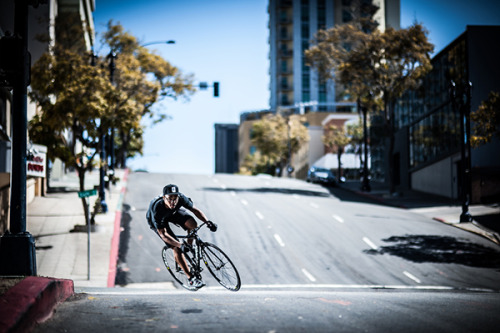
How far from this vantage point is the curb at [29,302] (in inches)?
226

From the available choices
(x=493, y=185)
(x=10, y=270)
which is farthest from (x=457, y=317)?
(x=493, y=185)

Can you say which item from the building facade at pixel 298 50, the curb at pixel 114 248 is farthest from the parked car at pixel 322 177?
the building facade at pixel 298 50

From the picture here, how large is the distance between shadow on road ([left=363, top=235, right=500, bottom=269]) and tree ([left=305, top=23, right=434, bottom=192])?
16226 millimetres

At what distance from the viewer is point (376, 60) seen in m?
41.7

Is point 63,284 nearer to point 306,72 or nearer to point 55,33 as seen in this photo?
point 55,33

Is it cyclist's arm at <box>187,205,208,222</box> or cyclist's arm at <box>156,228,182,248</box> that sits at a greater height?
cyclist's arm at <box>187,205,208,222</box>

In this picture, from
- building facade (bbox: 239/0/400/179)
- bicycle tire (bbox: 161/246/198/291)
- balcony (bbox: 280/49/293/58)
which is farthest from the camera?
balcony (bbox: 280/49/293/58)

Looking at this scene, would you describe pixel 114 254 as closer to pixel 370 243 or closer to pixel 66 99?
pixel 66 99

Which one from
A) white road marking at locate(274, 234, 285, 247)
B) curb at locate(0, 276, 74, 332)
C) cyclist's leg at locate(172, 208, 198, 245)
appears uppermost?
cyclist's leg at locate(172, 208, 198, 245)

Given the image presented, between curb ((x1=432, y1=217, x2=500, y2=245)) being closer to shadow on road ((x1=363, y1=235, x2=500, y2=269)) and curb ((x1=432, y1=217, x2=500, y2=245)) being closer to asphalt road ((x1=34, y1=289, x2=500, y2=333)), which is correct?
shadow on road ((x1=363, y1=235, x2=500, y2=269))

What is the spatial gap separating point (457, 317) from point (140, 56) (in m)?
43.2

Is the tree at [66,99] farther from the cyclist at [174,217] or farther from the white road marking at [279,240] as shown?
the cyclist at [174,217]

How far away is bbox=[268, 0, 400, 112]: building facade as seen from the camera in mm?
141000

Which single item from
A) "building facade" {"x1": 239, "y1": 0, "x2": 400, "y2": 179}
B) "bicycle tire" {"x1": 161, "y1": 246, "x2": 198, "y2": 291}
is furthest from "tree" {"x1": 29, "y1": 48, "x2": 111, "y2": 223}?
"building facade" {"x1": 239, "y1": 0, "x2": 400, "y2": 179}
